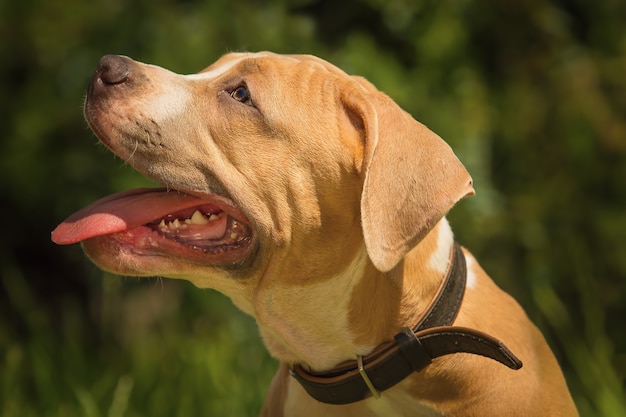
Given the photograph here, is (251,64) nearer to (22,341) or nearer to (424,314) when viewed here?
(424,314)

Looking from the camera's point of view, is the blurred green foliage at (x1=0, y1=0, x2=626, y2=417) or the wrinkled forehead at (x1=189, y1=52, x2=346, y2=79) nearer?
the wrinkled forehead at (x1=189, y1=52, x2=346, y2=79)

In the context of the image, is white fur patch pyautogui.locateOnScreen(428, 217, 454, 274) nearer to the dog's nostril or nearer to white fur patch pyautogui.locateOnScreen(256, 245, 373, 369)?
white fur patch pyautogui.locateOnScreen(256, 245, 373, 369)

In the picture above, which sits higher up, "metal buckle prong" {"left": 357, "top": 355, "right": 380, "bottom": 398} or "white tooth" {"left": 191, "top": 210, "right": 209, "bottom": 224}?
"white tooth" {"left": 191, "top": 210, "right": 209, "bottom": 224}

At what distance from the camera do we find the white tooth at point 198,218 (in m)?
3.27

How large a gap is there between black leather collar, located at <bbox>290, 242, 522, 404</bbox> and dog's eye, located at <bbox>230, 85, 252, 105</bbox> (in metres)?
0.85

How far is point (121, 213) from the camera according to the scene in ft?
10.6

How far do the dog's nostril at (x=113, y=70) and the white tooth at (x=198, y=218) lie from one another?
0.50 m

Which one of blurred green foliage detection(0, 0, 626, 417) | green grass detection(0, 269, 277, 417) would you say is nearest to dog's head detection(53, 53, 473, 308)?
green grass detection(0, 269, 277, 417)

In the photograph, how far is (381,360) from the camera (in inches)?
123

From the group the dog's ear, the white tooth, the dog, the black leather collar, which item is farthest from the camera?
the white tooth

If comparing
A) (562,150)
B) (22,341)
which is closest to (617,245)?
(562,150)

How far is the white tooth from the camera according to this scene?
3.27 meters

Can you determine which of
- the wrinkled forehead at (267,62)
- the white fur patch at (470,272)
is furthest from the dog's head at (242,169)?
the white fur patch at (470,272)

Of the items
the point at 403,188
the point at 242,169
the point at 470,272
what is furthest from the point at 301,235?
the point at 470,272
